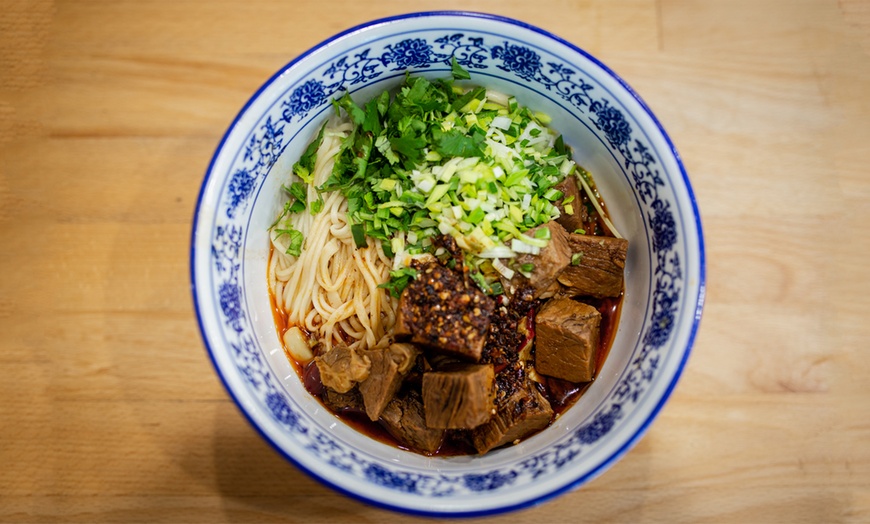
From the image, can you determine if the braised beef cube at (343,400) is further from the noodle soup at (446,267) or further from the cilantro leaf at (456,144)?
the cilantro leaf at (456,144)

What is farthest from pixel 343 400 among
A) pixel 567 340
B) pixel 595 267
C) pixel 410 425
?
pixel 595 267

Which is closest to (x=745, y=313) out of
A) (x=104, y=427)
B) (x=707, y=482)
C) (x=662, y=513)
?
(x=707, y=482)

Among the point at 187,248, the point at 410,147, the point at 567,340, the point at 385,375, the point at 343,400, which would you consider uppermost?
the point at 410,147

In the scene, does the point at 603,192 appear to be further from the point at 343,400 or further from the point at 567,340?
the point at 343,400

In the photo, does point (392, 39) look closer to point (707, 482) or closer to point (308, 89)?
point (308, 89)

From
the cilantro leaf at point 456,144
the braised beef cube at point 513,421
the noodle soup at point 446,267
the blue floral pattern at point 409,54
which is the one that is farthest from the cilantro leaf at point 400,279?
the blue floral pattern at point 409,54

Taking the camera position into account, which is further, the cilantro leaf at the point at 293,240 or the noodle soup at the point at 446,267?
the cilantro leaf at the point at 293,240
